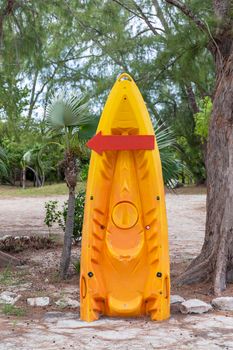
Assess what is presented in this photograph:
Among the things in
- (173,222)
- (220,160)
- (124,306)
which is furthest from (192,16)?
(173,222)

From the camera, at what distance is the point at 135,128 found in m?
5.81

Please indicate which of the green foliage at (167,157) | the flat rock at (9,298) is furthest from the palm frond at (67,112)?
the flat rock at (9,298)

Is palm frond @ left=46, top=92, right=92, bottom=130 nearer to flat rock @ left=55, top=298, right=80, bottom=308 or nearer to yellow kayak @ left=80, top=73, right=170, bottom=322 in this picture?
yellow kayak @ left=80, top=73, right=170, bottom=322

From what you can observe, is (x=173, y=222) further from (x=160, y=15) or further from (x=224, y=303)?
(x=224, y=303)

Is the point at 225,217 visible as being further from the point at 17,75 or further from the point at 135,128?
the point at 17,75

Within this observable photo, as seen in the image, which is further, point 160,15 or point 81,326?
point 160,15

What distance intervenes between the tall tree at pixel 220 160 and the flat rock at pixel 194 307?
2.73 feet

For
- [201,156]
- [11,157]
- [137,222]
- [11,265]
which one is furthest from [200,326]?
[11,157]

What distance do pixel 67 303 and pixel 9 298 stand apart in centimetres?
68

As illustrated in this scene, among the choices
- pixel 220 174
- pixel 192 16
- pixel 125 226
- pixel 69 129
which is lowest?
pixel 125 226

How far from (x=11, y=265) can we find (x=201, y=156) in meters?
19.3

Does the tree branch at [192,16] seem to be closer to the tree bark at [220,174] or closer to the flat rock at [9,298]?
the tree bark at [220,174]

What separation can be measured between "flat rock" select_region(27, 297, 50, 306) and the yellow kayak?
0.73 metres

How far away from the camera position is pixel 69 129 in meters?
7.55
